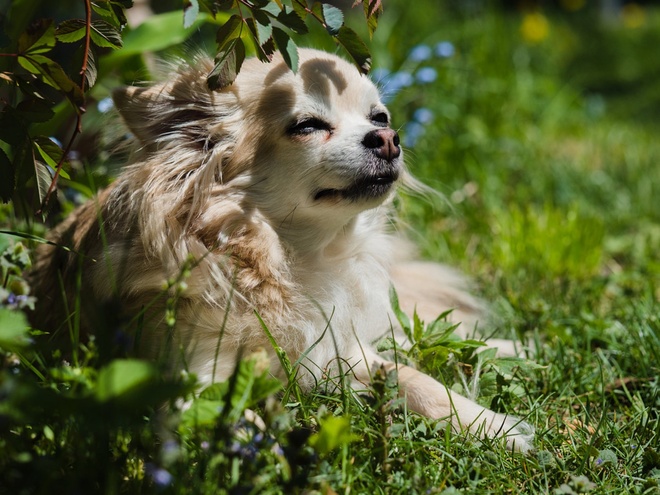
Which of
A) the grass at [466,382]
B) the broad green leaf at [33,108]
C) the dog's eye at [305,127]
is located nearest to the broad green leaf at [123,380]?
the grass at [466,382]

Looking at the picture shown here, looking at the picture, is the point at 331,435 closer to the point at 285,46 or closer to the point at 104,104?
the point at 285,46

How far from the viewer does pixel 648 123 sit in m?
5.50

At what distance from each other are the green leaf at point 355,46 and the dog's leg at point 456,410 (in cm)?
77

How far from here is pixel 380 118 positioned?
2.35 metres

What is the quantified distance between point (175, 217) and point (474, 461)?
3.49ft

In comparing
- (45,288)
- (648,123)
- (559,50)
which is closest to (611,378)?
(45,288)

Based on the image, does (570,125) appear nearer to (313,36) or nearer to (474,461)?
(313,36)

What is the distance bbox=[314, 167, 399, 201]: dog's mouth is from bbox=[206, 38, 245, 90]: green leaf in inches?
19.2

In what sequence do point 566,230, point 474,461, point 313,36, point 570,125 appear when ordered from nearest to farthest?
1. point 474,461
2. point 566,230
3. point 313,36
4. point 570,125

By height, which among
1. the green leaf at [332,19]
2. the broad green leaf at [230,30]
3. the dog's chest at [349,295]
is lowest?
the dog's chest at [349,295]

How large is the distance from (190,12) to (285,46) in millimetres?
259

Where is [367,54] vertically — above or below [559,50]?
above

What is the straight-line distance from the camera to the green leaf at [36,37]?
156cm

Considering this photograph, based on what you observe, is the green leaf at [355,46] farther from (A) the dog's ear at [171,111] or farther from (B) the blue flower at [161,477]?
(B) the blue flower at [161,477]
